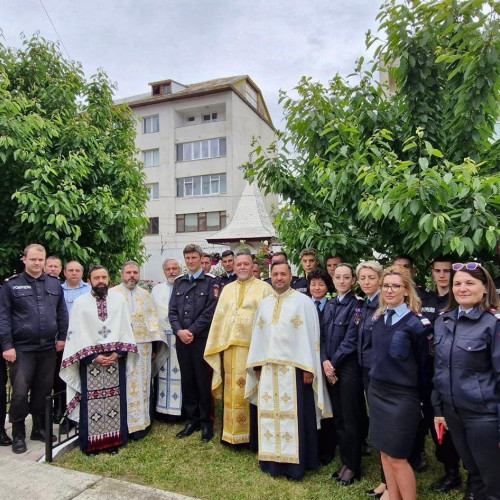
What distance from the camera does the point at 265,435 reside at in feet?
13.9

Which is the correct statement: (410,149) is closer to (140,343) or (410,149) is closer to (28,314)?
(140,343)

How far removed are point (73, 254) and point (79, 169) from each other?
4.49 feet

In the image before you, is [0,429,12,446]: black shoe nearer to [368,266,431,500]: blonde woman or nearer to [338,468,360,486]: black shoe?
[338,468,360,486]: black shoe

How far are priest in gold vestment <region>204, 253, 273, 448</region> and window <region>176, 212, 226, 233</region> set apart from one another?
2342 centimetres

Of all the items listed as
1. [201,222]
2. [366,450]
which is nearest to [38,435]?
[366,450]

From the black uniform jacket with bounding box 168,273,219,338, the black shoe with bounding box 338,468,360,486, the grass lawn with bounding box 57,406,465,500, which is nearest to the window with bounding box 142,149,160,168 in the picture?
the black uniform jacket with bounding box 168,273,219,338

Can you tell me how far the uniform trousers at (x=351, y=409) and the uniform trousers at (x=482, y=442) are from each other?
1057 millimetres

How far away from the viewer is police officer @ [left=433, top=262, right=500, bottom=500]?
279 cm

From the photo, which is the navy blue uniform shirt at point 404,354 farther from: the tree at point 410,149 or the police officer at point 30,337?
the police officer at point 30,337

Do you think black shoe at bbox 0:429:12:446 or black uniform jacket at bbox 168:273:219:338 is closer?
black shoe at bbox 0:429:12:446

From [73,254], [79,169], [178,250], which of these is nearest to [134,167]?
[79,169]

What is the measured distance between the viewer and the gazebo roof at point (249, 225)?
70.5 ft

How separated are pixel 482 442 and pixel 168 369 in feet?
12.8

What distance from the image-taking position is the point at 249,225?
22578mm
